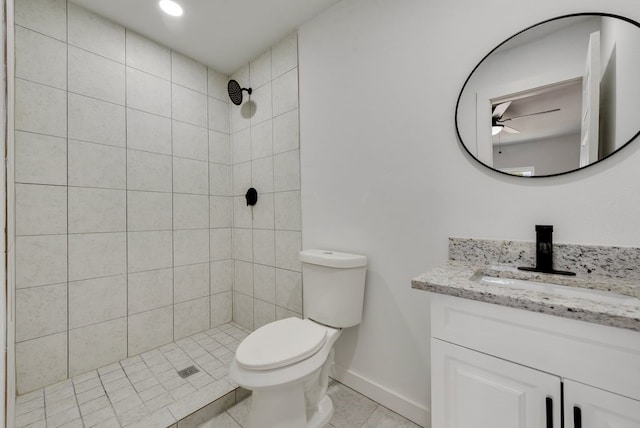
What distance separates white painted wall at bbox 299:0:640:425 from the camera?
3.28 ft

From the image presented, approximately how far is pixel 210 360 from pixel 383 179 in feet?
5.45

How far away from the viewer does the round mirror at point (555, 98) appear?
0.92 metres

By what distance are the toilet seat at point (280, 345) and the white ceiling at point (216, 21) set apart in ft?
6.33

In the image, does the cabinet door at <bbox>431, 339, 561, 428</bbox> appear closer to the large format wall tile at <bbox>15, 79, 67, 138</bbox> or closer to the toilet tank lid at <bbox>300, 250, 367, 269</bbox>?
the toilet tank lid at <bbox>300, 250, 367, 269</bbox>

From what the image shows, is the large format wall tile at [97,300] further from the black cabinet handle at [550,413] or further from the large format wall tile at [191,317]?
the black cabinet handle at [550,413]

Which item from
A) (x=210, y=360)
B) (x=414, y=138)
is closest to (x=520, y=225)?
(x=414, y=138)

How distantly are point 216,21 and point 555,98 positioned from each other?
199 centimetres

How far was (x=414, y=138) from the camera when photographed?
4.44 ft

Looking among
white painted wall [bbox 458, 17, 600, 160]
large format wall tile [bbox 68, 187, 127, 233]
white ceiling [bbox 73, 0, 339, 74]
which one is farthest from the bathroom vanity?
large format wall tile [bbox 68, 187, 127, 233]

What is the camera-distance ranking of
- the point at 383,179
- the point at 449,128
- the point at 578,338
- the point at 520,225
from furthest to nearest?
1. the point at 383,179
2. the point at 449,128
3. the point at 520,225
4. the point at 578,338

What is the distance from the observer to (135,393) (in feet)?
4.87

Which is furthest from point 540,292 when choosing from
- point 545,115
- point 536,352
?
point 545,115

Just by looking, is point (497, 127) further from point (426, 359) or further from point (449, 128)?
point (426, 359)

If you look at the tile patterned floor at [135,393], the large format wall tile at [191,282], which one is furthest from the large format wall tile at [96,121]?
the tile patterned floor at [135,393]
